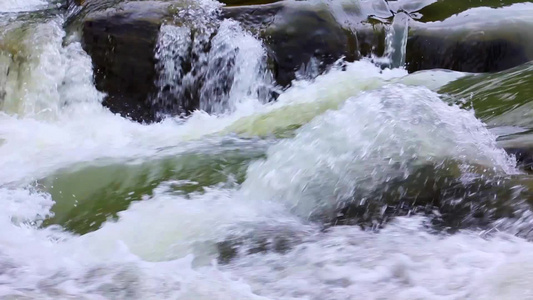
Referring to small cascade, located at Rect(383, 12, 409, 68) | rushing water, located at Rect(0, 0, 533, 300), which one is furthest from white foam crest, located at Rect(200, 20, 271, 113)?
small cascade, located at Rect(383, 12, 409, 68)

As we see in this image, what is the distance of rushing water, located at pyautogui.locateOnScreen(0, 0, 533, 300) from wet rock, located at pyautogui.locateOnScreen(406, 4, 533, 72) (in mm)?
486

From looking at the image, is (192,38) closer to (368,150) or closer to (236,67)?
(236,67)

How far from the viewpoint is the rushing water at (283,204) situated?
2.38m

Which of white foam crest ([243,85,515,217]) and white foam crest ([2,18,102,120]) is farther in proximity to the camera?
white foam crest ([2,18,102,120])

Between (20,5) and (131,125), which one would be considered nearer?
(131,125)

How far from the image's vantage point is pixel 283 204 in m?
3.29

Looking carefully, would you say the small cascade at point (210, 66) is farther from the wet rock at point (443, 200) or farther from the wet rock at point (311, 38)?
the wet rock at point (443, 200)

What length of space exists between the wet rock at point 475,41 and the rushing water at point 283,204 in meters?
0.49

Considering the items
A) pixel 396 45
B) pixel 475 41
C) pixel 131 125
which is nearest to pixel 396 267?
pixel 475 41

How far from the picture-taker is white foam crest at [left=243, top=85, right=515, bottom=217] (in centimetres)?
308

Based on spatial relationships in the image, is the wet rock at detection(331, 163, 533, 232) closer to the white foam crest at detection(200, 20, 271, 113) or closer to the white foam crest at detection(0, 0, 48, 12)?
the white foam crest at detection(200, 20, 271, 113)

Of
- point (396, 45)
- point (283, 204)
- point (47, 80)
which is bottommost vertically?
point (283, 204)

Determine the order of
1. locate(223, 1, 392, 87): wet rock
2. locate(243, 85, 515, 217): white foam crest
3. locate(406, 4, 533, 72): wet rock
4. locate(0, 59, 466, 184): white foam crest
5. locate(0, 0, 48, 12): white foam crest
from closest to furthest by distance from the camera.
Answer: locate(243, 85, 515, 217): white foam crest
locate(0, 59, 466, 184): white foam crest
locate(406, 4, 533, 72): wet rock
locate(223, 1, 392, 87): wet rock
locate(0, 0, 48, 12): white foam crest

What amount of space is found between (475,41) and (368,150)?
2733mm
